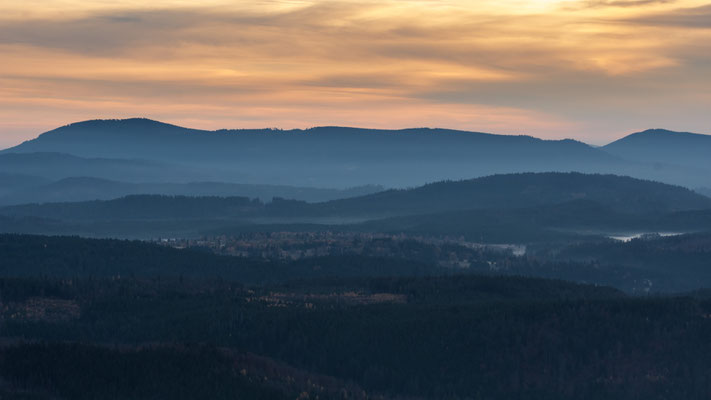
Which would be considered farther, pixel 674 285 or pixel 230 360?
pixel 674 285

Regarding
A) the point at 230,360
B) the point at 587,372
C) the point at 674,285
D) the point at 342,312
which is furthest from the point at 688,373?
the point at 674,285

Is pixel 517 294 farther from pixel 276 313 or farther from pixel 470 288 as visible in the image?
pixel 276 313

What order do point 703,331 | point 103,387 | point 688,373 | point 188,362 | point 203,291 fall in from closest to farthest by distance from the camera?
point 103,387 < point 188,362 < point 688,373 < point 703,331 < point 203,291

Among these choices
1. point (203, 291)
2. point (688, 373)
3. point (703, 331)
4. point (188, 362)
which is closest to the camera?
point (188, 362)

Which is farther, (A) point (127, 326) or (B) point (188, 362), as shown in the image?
(A) point (127, 326)

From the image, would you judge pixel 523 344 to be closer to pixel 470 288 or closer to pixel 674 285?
pixel 470 288

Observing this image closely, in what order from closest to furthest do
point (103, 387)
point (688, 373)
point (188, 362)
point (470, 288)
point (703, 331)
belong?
point (103, 387), point (188, 362), point (688, 373), point (703, 331), point (470, 288)

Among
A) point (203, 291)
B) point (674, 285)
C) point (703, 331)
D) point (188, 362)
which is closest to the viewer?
point (188, 362)

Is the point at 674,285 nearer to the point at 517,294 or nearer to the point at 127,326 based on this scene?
the point at 517,294

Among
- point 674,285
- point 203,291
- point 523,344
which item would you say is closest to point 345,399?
point 523,344
